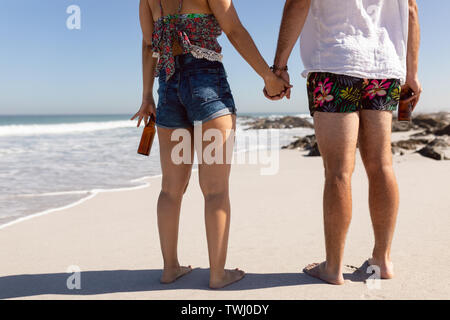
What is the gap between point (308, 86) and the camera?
2488 mm

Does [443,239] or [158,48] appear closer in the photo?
[158,48]

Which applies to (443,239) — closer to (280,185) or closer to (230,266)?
(230,266)

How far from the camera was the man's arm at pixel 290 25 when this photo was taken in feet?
7.88

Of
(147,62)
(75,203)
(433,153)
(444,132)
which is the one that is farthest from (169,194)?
(444,132)

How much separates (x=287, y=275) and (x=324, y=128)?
0.97 m

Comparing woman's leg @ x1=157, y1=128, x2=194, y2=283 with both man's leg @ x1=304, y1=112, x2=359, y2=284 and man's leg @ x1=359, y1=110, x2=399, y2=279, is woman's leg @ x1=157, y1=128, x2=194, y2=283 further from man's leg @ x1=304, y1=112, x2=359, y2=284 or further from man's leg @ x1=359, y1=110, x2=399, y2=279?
man's leg @ x1=359, y1=110, x2=399, y2=279

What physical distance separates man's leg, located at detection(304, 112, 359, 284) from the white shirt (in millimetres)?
282

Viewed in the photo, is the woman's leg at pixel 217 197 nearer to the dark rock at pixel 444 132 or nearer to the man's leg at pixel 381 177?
the man's leg at pixel 381 177

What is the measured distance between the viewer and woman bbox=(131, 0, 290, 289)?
2346 mm

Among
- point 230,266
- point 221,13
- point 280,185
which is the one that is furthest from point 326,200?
point 280,185

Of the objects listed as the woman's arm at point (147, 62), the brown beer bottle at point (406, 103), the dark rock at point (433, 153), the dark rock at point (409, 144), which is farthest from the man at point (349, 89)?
the dark rock at point (409, 144)

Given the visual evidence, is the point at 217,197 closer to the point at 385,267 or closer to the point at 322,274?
the point at 322,274

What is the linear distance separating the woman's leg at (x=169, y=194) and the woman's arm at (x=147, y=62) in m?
0.30

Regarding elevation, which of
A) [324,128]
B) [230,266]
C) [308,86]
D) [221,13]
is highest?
[221,13]
